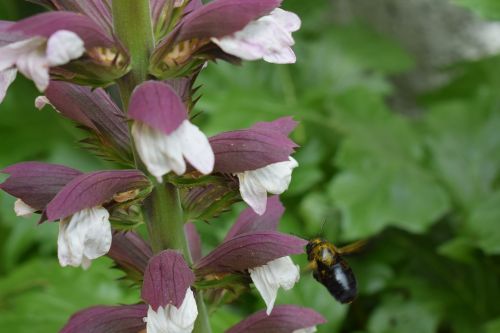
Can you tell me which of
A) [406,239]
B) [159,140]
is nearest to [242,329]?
[159,140]

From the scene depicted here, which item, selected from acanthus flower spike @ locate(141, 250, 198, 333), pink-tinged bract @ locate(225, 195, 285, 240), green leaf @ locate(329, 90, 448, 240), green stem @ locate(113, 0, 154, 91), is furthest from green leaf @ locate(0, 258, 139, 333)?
green stem @ locate(113, 0, 154, 91)

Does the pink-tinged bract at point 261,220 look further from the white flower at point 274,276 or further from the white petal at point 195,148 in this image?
the white petal at point 195,148

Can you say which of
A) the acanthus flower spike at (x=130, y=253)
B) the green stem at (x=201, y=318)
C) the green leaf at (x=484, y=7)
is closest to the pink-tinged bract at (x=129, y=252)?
the acanthus flower spike at (x=130, y=253)

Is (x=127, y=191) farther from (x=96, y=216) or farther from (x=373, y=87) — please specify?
(x=373, y=87)

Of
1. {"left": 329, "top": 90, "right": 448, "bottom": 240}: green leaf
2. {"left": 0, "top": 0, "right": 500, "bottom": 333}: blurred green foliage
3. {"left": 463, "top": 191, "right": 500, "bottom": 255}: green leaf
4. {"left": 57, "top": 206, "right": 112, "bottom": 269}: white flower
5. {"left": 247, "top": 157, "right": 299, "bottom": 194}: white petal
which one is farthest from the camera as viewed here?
{"left": 329, "top": 90, "right": 448, "bottom": 240}: green leaf

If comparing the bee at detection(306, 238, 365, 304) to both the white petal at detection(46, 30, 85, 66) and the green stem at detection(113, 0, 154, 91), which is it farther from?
the white petal at detection(46, 30, 85, 66)

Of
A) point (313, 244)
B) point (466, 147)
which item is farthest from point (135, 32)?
point (466, 147)
